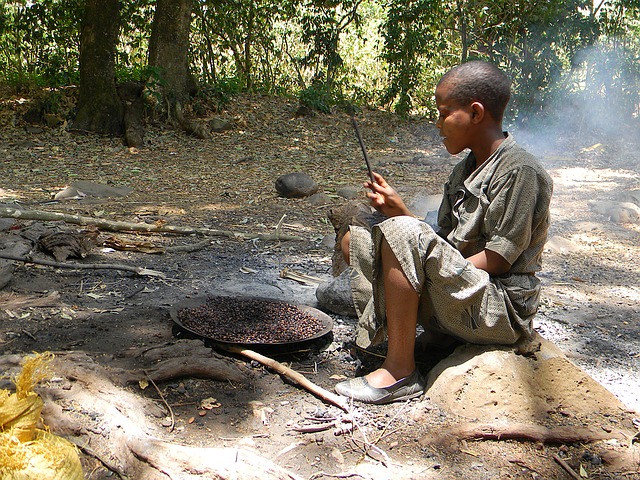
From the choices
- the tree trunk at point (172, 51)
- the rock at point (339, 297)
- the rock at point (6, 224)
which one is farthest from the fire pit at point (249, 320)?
the tree trunk at point (172, 51)

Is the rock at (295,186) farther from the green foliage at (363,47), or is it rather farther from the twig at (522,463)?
the twig at (522,463)

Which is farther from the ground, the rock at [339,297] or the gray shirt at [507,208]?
the gray shirt at [507,208]

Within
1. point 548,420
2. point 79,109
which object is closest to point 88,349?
point 548,420

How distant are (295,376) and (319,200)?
4059 mm

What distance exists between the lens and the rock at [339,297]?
3.65 meters

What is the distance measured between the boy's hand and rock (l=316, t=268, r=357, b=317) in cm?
85

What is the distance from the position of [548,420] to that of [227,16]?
10902 mm

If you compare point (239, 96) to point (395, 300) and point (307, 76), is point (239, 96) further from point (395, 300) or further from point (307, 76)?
point (395, 300)

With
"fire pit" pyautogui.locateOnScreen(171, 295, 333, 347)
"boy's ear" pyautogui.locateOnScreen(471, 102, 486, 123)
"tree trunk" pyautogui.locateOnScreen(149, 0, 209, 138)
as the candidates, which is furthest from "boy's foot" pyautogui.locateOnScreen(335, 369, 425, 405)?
"tree trunk" pyautogui.locateOnScreen(149, 0, 209, 138)

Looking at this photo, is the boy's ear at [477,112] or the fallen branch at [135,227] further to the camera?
the fallen branch at [135,227]

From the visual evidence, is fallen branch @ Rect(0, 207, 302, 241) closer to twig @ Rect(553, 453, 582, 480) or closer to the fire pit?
the fire pit

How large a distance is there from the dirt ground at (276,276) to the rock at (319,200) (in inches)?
1.6

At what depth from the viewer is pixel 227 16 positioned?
474 inches

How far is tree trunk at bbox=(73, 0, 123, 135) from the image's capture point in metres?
9.45
